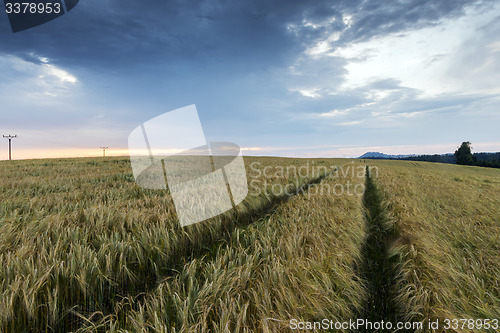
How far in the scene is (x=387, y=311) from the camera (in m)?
2.46

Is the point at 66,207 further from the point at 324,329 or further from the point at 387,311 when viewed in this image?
the point at 387,311

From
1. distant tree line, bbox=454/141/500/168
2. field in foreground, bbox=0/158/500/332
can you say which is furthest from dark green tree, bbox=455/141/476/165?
field in foreground, bbox=0/158/500/332

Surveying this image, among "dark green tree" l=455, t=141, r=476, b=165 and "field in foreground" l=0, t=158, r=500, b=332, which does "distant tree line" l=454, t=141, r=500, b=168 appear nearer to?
"dark green tree" l=455, t=141, r=476, b=165

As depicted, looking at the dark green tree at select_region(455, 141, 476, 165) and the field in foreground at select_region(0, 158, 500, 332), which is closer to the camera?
the field in foreground at select_region(0, 158, 500, 332)

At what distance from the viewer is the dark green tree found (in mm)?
85625

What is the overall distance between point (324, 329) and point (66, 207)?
6.01 metres

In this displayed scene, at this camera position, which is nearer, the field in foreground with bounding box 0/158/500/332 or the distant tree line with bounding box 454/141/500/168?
the field in foreground with bounding box 0/158/500/332

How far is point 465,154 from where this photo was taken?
88.7m

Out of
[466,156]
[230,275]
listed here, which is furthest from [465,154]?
[230,275]

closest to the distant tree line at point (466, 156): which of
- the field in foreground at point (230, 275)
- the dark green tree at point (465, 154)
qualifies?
the dark green tree at point (465, 154)

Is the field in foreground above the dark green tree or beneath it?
beneath

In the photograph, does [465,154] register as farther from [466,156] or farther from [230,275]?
[230,275]

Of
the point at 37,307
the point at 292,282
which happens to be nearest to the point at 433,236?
the point at 292,282

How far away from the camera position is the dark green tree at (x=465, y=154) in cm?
8562
